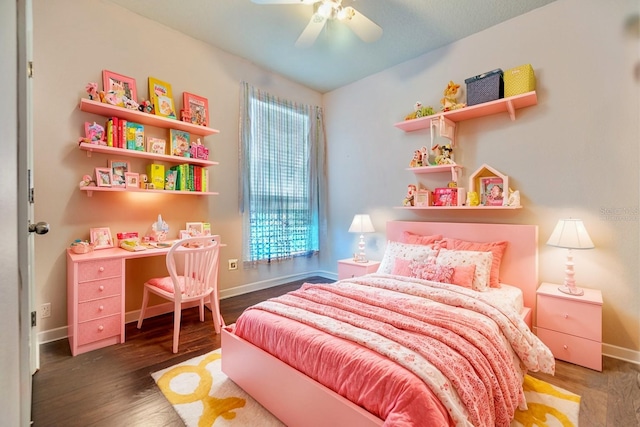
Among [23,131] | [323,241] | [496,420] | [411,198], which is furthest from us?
[323,241]

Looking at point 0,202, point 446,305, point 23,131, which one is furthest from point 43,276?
point 446,305

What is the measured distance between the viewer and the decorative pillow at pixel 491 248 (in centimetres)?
256

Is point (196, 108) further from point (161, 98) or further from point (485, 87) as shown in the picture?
point (485, 87)

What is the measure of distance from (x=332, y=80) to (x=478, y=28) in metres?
1.86

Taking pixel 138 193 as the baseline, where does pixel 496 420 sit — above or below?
below

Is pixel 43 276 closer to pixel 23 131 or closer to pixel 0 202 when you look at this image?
pixel 23 131

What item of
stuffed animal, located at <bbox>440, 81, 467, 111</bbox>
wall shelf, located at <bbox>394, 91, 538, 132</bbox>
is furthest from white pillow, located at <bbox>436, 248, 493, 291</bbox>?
stuffed animal, located at <bbox>440, 81, 467, 111</bbox>

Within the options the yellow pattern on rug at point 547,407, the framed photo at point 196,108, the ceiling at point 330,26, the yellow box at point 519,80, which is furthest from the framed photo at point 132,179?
the yellow box at point 519,80

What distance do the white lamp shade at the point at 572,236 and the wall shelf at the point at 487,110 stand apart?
1126mm

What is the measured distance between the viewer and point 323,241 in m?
4.55

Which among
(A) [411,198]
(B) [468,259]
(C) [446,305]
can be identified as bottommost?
(C) [446,305]

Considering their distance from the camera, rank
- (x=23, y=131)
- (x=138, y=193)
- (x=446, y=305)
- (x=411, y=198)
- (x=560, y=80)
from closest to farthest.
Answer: (x=23, y=131) < (x=446, y=305) < (x=560, y=80) < (x=138, y=193) < (x=411, y=198)

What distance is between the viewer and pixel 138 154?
2.69 meters

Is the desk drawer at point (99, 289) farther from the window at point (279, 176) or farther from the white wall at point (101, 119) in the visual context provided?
the window at point (279, 176)
